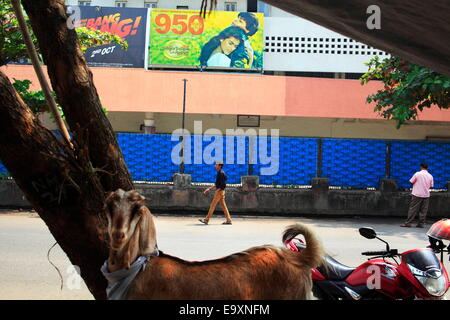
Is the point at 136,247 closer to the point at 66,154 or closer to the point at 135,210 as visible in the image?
the point at 135,210

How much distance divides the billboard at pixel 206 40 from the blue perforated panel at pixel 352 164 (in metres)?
8.66

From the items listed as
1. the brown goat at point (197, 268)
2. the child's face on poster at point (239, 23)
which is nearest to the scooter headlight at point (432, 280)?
the brown goat at point (197, 268)

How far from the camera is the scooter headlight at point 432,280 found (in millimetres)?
3980

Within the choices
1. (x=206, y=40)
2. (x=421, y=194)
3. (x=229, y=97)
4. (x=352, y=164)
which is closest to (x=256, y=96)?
(x=229, y=97)

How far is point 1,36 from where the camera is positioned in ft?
39.2

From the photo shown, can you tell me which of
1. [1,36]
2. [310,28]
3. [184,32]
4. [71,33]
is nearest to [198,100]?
[184,32]

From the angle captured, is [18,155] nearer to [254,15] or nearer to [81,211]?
[81,211]

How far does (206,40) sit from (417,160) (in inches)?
449

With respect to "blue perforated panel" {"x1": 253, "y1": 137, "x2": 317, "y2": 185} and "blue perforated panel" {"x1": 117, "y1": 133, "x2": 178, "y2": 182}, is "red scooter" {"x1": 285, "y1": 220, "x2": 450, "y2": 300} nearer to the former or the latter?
"blue perforated panel" {"x1": 253, "y1": 137, "x2": 317, "y2": 185}

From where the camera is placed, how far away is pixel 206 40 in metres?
22.6

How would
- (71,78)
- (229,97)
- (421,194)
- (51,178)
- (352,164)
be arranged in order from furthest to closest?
(229,97)
(352,164)
(421,194)
(71,78)
(51,178)
